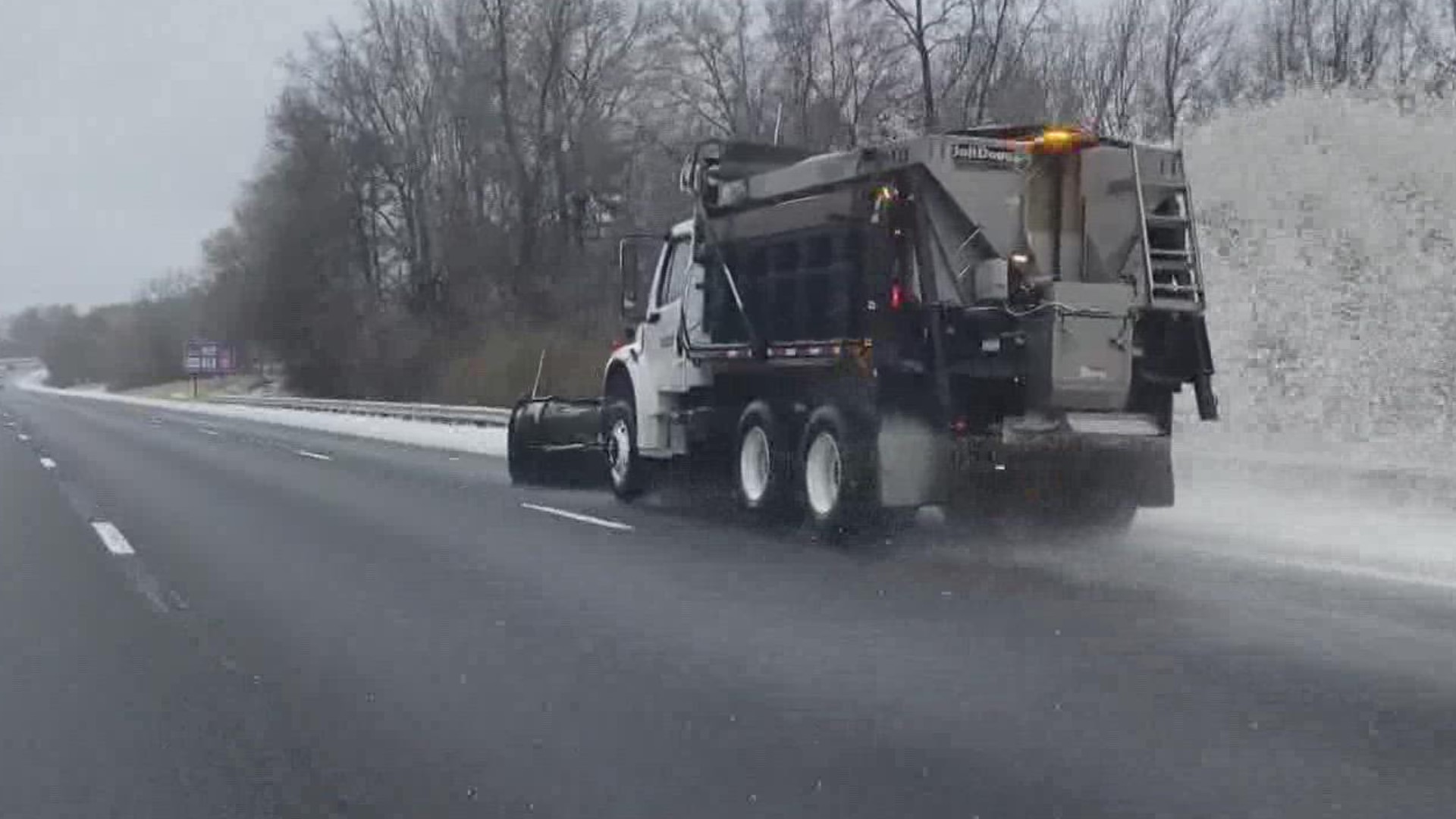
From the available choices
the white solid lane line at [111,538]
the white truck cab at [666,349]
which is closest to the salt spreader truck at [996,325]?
the white truck cab at [666,349]

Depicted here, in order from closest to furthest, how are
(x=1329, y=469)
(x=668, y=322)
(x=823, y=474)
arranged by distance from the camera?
1. (x=823, y=474)
2. (x=1329, y=469)
3. (x=668, y=322)

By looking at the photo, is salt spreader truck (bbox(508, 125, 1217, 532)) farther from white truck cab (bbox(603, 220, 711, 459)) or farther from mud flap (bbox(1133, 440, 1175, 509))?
white truck cab (bbox(603, 220, 711, 459))

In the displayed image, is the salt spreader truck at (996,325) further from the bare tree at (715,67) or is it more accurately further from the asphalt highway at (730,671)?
the bare tree at (715,67)

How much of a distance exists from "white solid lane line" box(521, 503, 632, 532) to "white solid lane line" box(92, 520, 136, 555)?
12.6ft

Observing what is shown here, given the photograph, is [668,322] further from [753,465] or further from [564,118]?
[564,118]

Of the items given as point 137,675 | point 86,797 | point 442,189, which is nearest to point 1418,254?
point 137,675

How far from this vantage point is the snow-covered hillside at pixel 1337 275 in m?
21.4

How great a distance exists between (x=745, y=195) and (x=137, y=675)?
25.5 ft

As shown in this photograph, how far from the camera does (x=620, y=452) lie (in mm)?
17438

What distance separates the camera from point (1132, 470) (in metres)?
13.0

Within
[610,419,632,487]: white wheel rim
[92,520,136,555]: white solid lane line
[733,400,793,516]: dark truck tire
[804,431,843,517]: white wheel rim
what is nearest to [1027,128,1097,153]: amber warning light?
[804,431,843,517]: white wheel rim

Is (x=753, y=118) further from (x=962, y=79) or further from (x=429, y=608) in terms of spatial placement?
(x=429, y=608)

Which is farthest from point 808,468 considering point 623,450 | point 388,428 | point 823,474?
point 388,428

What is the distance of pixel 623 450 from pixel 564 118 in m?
40.9
